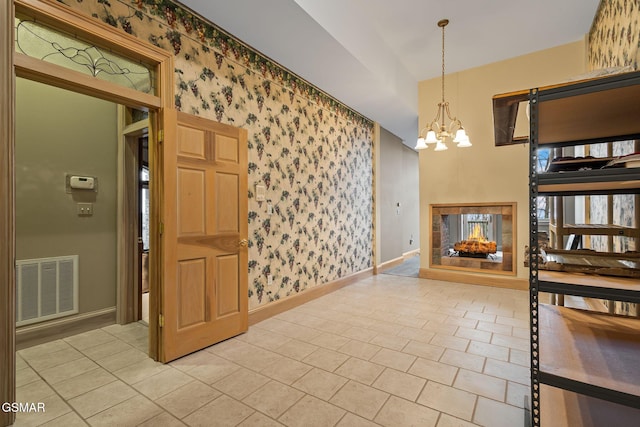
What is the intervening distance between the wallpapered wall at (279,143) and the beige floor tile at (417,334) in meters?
1.50

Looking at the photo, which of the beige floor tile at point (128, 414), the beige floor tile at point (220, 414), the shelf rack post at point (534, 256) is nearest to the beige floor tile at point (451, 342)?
the shelf rack post at point (534, 256)

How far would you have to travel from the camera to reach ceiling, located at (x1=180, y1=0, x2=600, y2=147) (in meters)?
2.81

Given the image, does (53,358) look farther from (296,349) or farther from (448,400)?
(448,400)

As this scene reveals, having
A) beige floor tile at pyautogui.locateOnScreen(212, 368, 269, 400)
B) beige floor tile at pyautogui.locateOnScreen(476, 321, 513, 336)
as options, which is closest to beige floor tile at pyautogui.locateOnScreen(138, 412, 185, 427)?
beige floor tile at pyautogui.locateOnScreen(212, 368, 269, 400)

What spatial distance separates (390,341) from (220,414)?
1575mm

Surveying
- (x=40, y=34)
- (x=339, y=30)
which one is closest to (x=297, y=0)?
(x=339, y=30)

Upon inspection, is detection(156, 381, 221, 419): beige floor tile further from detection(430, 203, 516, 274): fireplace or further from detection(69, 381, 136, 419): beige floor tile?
detection(430, 203, 516, 274): fireplace

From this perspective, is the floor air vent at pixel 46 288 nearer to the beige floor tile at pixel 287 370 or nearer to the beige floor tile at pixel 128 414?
the beige floor tile at pixel 128 414

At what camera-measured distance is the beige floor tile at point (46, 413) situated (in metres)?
1.73

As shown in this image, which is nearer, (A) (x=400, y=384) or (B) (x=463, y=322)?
(A) (x=400, y=384)

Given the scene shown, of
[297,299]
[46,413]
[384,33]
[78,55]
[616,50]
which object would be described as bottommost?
[46,413]

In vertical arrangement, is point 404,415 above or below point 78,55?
below

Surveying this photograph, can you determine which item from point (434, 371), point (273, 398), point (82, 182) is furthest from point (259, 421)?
point (82, 182)

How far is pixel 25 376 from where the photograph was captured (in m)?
2.21
